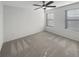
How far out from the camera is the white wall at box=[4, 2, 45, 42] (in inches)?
209

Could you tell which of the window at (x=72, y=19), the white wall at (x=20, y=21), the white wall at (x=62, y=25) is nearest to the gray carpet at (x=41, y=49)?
the white wall at (x=62, y=25)

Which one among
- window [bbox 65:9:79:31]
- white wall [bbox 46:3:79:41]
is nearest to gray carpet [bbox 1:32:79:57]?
white wall [bbox 46:3:79:41]

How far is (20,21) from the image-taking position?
21.1 ft

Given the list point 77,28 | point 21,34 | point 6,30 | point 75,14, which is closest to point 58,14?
point 75,14

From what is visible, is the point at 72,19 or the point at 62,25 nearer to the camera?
the point at 72,19

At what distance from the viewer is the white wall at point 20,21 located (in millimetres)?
5301

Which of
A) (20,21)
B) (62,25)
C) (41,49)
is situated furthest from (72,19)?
(20,21)

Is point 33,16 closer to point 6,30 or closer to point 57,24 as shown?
point 57,24

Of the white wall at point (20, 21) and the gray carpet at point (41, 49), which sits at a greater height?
the white wall at point (20, 21)

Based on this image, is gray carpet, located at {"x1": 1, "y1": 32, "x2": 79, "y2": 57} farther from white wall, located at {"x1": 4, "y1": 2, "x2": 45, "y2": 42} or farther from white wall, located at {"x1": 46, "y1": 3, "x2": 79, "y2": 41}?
white wall, located at {"x1": 4, "y1": 2, "x2": 45, "y2": 42}

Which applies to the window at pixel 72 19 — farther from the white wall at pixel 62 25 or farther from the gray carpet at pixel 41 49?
the gray carpet at pixel 41 49

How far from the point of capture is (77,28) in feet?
17.6

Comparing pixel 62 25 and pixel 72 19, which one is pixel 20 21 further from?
pixel 72 19

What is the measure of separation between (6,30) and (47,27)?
171 inches
